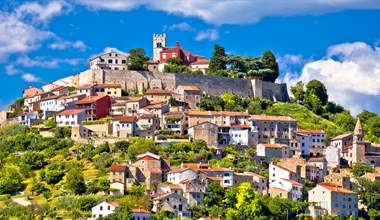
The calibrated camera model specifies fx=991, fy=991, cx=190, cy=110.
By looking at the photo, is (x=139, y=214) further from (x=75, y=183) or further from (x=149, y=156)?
(x=149, y=156)

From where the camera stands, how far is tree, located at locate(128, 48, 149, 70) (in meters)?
94.8

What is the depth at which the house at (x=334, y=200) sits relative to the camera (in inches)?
2731

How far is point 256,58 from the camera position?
104 meters

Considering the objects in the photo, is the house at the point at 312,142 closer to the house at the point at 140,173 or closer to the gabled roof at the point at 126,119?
the gabled roof at the point at 126,119

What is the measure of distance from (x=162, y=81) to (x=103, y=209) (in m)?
30.6

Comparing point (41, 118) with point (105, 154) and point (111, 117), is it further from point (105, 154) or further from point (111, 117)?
point (105, 154)

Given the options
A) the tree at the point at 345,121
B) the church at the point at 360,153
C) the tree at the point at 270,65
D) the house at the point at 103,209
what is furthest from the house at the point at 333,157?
the tree at the point at 270,65

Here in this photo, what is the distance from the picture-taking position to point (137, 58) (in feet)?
315

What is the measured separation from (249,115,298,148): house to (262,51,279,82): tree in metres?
18.8

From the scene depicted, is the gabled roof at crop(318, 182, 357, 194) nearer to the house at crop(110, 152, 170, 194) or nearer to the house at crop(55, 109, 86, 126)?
the house at crop(110, 152, 170, 194)

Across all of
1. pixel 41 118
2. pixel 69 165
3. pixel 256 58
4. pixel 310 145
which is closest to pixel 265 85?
pixel 256 58

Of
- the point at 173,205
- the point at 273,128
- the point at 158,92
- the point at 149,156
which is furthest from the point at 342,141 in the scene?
the point at 173,205

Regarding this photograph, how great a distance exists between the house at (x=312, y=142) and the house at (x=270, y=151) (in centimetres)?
410

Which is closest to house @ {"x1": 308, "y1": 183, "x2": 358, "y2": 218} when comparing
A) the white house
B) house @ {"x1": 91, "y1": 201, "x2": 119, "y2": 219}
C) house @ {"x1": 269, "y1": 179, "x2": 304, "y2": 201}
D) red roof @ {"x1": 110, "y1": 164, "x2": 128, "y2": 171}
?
house @ {"x1": 269, "y1": 179, "x2": 304, "y2": 201}
